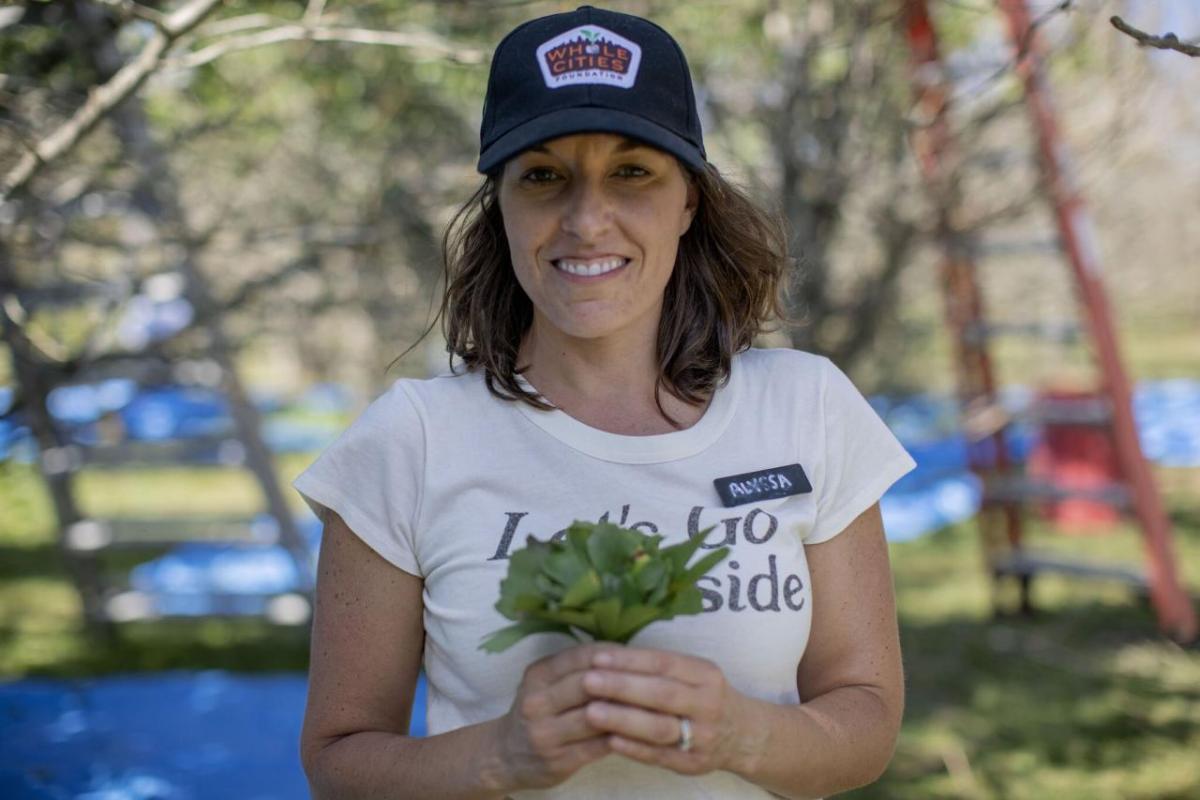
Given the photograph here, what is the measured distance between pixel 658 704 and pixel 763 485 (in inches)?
17.1

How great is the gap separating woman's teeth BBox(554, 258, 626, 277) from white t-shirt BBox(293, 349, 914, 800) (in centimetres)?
20

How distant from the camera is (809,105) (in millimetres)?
4199

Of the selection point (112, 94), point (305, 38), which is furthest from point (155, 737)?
point (305, 38)

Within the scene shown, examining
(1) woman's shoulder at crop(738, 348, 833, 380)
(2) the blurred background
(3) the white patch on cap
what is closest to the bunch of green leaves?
(1) woman's shoulder at crop(738, 348, 833, 380)

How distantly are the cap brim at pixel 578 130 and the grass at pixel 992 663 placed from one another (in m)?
2.80

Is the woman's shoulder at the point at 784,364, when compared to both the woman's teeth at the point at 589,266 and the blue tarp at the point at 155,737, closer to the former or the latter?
the woman's teeth at the point at 589,266

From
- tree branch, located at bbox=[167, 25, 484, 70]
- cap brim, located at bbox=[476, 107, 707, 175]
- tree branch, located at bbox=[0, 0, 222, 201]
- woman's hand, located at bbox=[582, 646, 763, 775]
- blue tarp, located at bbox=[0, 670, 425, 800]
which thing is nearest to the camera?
woman's hand, located at bbox=[582, 646, 763, 775]

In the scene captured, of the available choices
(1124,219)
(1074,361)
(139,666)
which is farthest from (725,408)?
(1074,361)

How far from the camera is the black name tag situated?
1.73 meters

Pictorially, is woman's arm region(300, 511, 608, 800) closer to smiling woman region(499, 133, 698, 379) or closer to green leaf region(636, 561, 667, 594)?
green leaf region(636, 561, 667, 594)

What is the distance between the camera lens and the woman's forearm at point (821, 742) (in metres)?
1.55

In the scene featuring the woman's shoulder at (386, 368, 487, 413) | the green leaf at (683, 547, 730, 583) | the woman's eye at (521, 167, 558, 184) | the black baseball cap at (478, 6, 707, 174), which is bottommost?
the green leaf at (683, 547, 730, 583)

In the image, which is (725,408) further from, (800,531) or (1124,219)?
(1124,219)

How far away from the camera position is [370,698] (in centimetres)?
171
